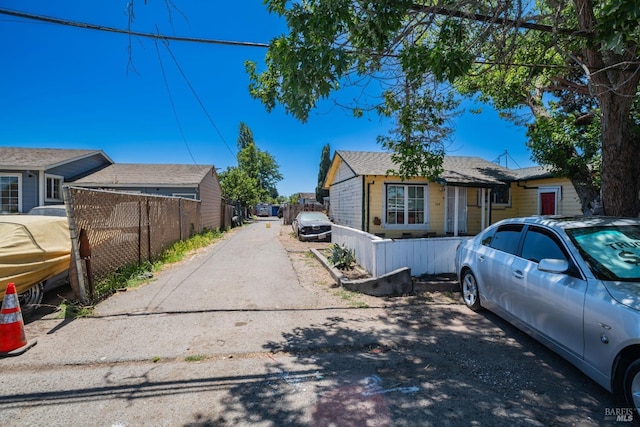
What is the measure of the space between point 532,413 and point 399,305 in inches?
122

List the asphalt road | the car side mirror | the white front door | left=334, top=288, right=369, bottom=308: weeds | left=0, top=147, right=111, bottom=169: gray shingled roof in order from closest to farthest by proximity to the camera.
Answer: the asphalt road, the car side mirror, left=334, top=288, right=369, bottom=308: weeds, the white front door, left=0, top=147, right=111, bottom=169: gray shingled roof

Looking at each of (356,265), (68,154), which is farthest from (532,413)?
(68,154)

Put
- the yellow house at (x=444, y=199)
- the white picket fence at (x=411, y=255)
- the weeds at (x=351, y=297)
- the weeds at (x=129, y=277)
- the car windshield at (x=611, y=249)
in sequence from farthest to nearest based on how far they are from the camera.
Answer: the yellow house at (x=444, y=199) → the white picket fence at (x=411, y=255) → the weeds at (x=351, y=297) → the weeds at (x=129, y=277) → the car windshield at (x=611, y=249)

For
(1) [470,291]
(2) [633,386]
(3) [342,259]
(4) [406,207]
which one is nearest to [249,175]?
(4) [406,207]

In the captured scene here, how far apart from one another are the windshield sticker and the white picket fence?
354 centimetres

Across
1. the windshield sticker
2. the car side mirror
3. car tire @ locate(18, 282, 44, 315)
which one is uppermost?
the windshield sticker

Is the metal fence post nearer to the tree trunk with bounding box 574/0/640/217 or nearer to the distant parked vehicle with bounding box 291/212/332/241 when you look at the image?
the tree trunk with bounding box 574/0/640/217

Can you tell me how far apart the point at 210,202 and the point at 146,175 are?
416 cm

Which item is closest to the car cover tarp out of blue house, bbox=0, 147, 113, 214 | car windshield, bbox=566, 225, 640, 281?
car windshield, bbox=566, 225, 640, 281

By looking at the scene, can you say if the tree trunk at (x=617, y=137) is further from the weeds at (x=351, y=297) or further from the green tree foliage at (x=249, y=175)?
the green tree foliage at (x=249, y=175)

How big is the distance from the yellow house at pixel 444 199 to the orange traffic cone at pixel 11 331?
33.9 ft

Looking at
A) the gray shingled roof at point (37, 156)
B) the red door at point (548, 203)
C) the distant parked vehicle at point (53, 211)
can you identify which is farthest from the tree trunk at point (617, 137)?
the gray shingled roof at point (37, 156)

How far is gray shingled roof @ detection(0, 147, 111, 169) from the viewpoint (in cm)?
1567

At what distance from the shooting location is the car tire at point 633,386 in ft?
8.29
